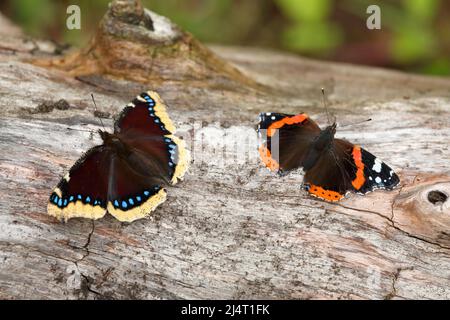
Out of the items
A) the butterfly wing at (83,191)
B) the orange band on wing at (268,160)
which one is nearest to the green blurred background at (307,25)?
the orange band on wing at (268,160)

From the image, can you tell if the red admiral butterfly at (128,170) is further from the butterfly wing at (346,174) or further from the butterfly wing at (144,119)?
the butterfly wing at (346,174)

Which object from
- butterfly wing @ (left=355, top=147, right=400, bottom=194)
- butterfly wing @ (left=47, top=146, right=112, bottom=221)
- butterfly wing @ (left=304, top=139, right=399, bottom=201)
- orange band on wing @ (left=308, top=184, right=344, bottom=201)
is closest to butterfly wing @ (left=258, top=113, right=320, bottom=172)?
butterfly wing @ (left=304, top=139, right=399, bottom=201)

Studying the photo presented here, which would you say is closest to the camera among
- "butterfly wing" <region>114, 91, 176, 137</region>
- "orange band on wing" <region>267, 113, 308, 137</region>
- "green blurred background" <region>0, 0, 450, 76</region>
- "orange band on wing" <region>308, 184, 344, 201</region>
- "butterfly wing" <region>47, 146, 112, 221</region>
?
"butterfly wing" <region>47, 146, 112, 221</region>

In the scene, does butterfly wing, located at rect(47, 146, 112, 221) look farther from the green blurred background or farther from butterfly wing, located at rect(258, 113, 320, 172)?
the green blurred background

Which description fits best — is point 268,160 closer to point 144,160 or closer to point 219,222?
point 219,222

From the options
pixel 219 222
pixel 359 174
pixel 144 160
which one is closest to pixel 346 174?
pixel 359 174

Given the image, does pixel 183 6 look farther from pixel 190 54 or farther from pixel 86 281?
pixel 86 281

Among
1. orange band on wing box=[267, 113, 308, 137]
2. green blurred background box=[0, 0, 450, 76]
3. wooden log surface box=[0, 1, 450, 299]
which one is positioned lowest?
wooden log surface box=[0, 1, 450, 299]
